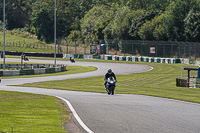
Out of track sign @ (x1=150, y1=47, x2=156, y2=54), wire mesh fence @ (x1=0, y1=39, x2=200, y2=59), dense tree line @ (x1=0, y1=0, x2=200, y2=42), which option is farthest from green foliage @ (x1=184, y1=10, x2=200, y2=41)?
track sign @ (x1=150, y1=47, x2=156, y2=54)

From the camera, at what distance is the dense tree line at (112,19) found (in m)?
90.5

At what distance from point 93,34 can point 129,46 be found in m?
32.6

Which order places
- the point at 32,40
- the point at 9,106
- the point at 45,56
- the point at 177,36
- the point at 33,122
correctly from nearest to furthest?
the point at 33,122
the point at 9,106
the point at 177,36
the point at 45,56
the point at 32,40

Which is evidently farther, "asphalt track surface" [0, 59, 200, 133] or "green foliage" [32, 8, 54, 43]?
"green foliage" [32, 8, 54, 43]

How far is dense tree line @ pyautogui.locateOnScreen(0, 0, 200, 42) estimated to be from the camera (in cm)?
9050

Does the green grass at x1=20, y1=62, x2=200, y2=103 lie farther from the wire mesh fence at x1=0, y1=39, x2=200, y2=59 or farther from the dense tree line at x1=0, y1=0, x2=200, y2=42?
the dense tree line at x1=0, y1=0, x2=200, y2=42

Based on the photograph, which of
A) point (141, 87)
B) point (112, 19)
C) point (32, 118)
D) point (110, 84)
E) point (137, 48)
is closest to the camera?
point (32, 118)

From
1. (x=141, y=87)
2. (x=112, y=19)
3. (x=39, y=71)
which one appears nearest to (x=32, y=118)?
(x=141, y=87)

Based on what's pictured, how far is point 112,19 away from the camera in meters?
118

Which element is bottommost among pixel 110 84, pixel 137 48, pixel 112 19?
pixel 110 84

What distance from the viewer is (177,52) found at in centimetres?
7831

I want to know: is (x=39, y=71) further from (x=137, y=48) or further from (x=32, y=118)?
(x=137, y=48)

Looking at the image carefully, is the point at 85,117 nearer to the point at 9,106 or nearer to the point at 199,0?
the point at 9,106

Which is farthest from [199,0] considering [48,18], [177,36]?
[48,18]
